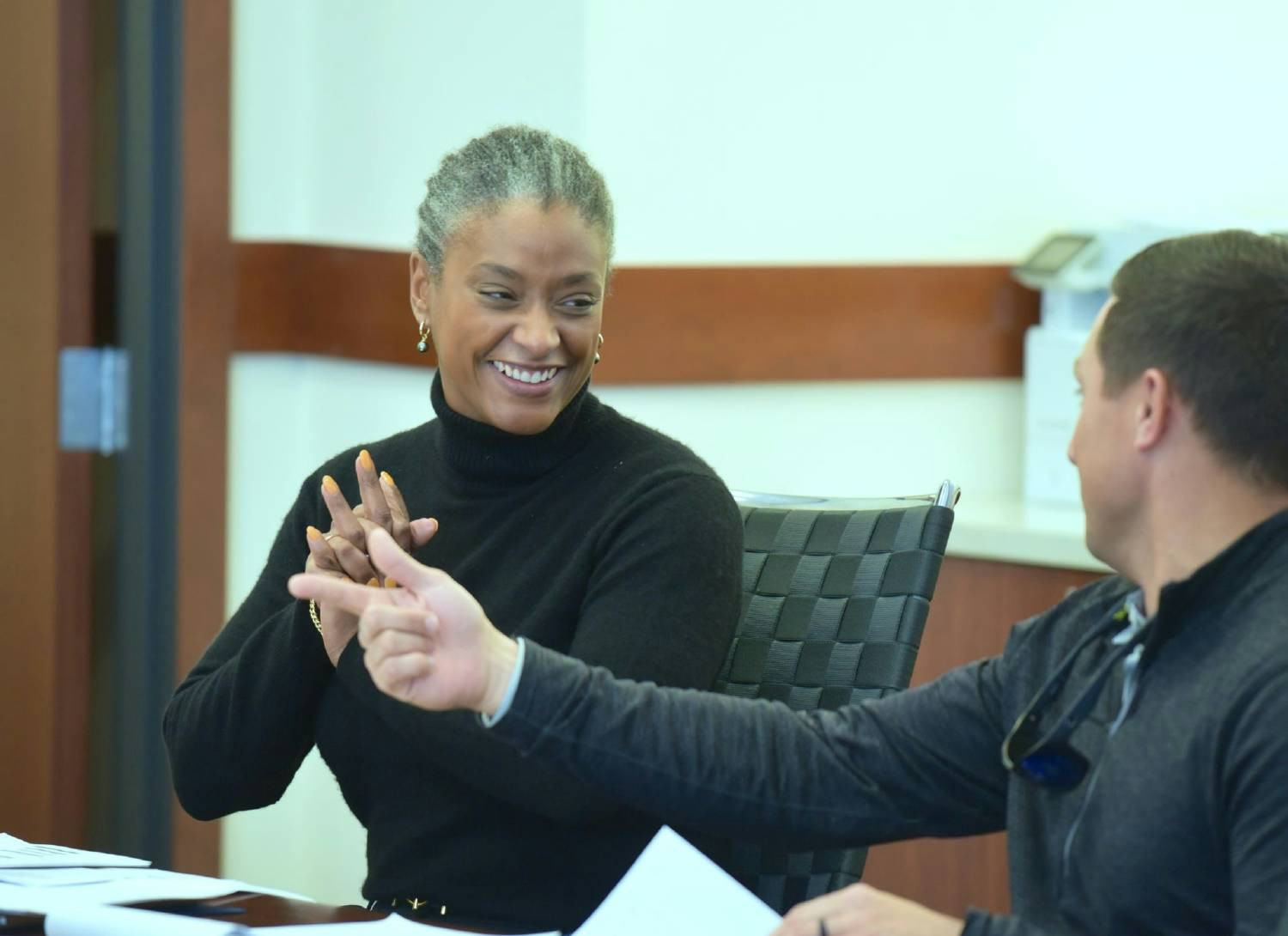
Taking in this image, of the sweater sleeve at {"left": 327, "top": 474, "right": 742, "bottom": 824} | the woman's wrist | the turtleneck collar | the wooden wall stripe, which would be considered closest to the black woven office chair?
the sweater sleeve at {"left": 327, "top": 474, "right": 742, "bottom": 824}

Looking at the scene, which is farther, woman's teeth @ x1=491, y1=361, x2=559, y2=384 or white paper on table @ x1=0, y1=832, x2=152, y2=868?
woman's teeth @ x1=491, y1=361, x2=559, y2=384

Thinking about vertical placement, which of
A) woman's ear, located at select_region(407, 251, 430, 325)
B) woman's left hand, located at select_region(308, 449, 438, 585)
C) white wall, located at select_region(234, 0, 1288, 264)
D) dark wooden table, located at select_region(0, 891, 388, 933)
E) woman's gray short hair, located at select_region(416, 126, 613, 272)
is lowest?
dark wooden table, located at select_region(0, 891, 388, 933)

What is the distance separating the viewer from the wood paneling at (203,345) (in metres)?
3.01

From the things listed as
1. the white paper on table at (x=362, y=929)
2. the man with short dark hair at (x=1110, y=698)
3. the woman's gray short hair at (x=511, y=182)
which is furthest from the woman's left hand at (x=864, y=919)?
the woman's gray short hair at (x=511, y=182)

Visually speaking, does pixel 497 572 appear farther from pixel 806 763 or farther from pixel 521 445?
pixel 806 763

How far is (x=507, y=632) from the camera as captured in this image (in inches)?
68.9

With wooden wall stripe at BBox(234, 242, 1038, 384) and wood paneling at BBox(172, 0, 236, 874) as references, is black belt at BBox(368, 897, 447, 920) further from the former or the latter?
wood paneling at BBox(172, 0, 236, 874)

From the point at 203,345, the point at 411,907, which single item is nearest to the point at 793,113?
the point at 203,345

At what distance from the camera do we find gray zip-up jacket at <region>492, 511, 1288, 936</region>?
3.78 feet

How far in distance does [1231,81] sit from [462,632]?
8.40 ft

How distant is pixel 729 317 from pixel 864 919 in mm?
1775

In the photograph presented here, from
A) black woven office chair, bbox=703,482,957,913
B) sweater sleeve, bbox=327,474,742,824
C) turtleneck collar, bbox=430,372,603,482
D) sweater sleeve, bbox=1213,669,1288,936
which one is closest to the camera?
sweater sleeve, bbox=1213,669,1288,936

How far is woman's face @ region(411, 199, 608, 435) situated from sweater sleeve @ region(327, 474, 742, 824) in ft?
0.57

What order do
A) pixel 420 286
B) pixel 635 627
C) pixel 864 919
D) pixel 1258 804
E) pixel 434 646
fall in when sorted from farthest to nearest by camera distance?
1. pixel 420 286
2. pixel 635 627
3. pixel 434 646
4. pixel 864 919
5. pixel 1258 804
